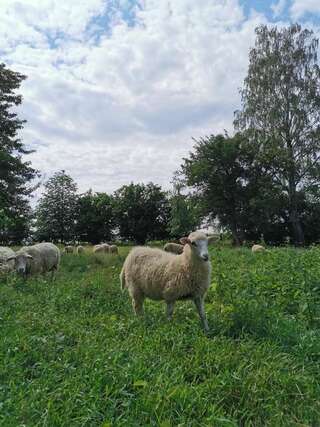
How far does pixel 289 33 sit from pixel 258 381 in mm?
33627

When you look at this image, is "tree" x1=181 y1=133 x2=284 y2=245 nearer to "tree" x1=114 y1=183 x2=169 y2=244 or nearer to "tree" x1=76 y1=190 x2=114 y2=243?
"tree" x1=114 y1=183 x2=169 y2=244

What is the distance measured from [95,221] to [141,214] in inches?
233

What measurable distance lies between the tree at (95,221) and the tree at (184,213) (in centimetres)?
1398

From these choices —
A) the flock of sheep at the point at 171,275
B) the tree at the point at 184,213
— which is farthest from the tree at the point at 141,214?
the flock of sheep at the point at 171,275

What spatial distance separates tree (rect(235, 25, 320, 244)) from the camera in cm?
3153

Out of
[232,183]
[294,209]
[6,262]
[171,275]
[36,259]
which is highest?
[232,183]

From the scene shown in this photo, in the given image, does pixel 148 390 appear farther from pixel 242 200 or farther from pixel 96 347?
pixel 242 200

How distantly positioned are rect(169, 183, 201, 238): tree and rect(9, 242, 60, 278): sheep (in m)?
22.9

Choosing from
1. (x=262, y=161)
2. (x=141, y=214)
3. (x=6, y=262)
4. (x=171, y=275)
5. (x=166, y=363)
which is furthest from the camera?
(x=141, y=214)

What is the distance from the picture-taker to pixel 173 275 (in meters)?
6.85

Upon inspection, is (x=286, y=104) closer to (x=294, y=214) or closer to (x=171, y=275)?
(x=294, y=214)

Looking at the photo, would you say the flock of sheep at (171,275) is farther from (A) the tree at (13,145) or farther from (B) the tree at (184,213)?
(B) the tree at (184,213)

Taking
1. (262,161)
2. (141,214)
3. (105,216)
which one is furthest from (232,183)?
(105,216)

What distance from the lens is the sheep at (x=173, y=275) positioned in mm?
6625
